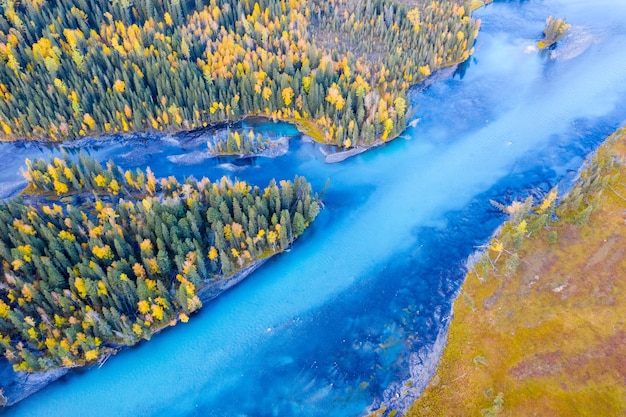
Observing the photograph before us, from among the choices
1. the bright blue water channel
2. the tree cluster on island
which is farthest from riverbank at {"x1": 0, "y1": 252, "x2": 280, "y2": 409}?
the tree cluster on island

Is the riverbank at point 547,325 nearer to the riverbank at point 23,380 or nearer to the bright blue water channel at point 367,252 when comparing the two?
the bright blue water channel at point 367,252

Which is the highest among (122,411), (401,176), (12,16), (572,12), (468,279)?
(12,16)

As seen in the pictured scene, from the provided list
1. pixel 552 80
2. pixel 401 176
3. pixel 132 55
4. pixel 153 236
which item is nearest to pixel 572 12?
pixel 552 80

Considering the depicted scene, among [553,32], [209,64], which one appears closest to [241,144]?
[209,64]

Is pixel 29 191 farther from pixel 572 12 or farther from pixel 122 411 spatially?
pixel 572 12

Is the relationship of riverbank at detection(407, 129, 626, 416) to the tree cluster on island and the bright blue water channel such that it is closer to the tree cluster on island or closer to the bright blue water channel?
the bright blue water channel

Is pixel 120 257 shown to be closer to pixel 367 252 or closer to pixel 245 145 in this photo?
pixel 245 145
